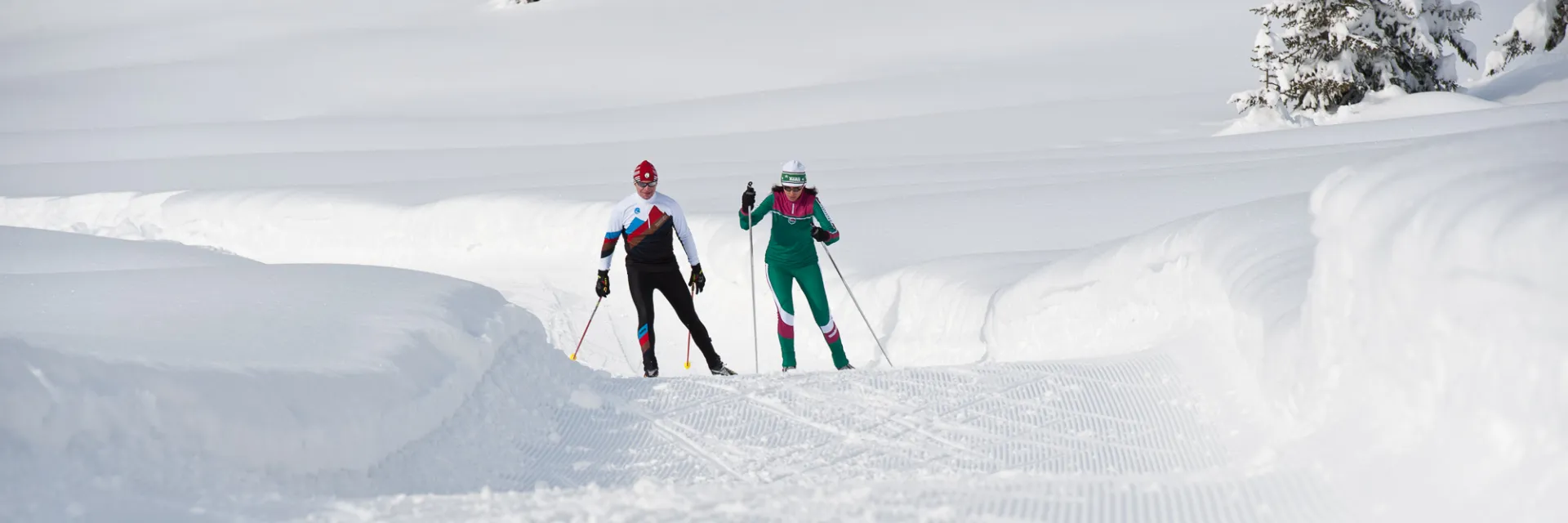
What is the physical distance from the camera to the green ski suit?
8242 millimetres

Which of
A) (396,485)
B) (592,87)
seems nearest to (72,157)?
(592,87)

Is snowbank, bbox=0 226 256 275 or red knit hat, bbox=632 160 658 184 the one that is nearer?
red knit hat, bbox=632 160 658 184

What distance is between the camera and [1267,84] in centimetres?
2223

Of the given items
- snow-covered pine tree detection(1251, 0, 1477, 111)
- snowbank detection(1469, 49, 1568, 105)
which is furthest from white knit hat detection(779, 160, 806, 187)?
snowbank detection(1469, 49, 1568, 105)

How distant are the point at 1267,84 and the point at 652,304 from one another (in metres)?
17.2

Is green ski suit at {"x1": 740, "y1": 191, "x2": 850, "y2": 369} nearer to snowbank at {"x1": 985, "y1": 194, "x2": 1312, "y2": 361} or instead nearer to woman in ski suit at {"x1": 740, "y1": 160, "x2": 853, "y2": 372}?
woman in ski suit at {"x1": 740, "y1": 160, "x2": 853, "y2": 372}

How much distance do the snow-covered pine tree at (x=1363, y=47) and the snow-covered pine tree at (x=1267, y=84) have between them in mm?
226

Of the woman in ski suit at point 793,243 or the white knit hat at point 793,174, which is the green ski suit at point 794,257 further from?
the white knit hat at point 793,174

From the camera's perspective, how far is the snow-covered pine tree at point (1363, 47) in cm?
2188

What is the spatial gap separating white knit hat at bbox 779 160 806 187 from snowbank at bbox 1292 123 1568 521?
4052 mm

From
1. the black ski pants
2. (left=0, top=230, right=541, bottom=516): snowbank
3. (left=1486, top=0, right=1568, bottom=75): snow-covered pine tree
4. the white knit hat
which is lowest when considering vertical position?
the black ski pants

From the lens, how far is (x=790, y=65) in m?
36.7

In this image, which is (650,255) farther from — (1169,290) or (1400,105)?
(1400,105)

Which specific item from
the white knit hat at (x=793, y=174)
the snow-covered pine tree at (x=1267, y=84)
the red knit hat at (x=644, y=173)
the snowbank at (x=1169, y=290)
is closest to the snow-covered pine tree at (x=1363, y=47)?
the snow-covered pine tree at (x=1267, y=84)
